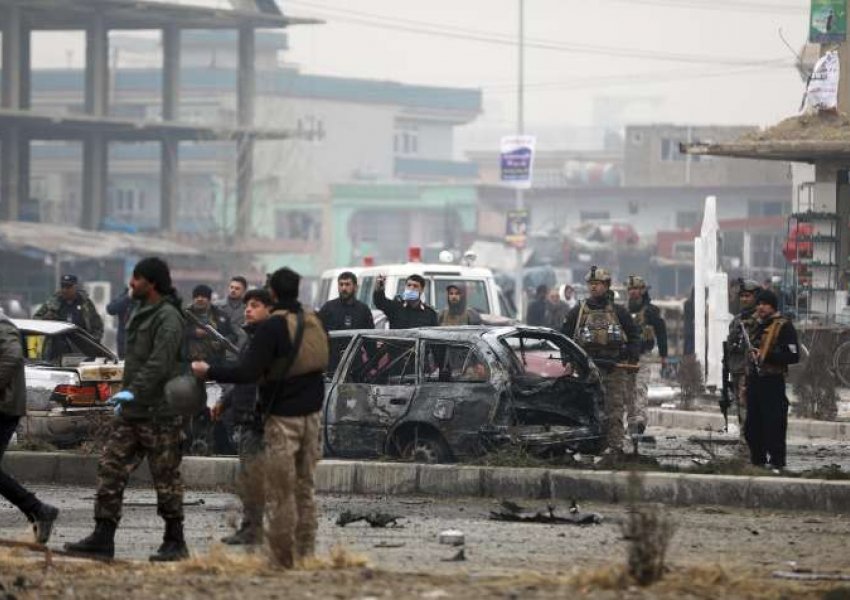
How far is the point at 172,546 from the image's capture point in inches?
432

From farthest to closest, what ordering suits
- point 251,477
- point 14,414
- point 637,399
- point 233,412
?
1. point 637,399
2. point 233,412
3. point 14,414
4. point 251,477

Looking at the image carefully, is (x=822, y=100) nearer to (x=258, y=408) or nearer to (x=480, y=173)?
(x=258, y=408)

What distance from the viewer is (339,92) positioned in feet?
402

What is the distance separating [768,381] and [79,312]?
29.1 feet

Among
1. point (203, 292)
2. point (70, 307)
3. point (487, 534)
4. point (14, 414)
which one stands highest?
point (203, 292)

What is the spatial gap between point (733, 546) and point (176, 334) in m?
3.42

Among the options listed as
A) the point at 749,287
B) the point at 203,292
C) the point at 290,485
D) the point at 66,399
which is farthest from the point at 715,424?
the point at 290,485

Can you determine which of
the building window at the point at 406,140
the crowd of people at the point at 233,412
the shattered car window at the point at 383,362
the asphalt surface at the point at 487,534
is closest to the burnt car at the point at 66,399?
the asphalt surface at the point at 487,534

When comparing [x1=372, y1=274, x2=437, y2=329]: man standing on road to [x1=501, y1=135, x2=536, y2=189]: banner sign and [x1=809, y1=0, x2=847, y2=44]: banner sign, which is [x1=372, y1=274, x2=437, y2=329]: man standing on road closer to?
[x1=809, y1=0, x2=847, y2=44]: banner sign

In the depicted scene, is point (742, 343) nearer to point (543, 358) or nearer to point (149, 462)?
point (543, 358)

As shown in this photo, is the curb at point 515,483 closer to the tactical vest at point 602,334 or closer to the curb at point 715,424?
the tactical vest at point 602,334

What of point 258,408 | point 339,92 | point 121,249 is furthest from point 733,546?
point 339,92

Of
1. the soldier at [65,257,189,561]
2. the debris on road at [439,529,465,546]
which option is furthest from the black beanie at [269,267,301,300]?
the debris on road at [439,529,465,546]

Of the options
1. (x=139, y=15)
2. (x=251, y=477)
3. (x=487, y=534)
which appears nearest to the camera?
(x=251, y=477)
